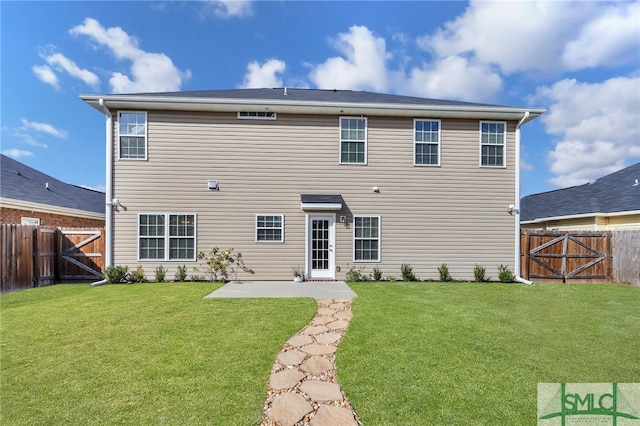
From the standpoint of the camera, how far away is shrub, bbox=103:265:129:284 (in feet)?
27.9

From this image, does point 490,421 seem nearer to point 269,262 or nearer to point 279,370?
point 279,370

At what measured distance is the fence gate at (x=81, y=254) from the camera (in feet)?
29.6

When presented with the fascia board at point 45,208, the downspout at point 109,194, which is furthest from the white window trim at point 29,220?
the downspout at point 109,194

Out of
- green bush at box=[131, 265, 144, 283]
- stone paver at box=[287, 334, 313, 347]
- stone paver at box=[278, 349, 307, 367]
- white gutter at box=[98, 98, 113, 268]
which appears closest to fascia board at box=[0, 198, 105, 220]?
white gutter at box=[98, 98, 113, 268]

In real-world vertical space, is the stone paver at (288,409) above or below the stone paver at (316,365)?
above

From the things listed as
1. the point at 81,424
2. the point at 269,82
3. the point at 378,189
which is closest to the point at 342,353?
the point at 81,424

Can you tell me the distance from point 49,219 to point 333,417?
48.0 ft

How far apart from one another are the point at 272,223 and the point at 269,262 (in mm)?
1236

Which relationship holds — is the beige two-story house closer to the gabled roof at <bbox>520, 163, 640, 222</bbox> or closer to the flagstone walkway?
the flagstone walkway

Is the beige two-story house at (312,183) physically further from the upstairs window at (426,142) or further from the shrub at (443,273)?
the shrub at (443,273)

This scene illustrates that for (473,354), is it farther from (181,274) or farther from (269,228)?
(181,274)

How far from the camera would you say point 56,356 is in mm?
3488

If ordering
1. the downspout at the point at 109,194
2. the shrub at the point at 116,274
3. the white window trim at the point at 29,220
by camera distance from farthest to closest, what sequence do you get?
1. the white window trim at the point at 29,220
2. the downspout at the point at 109,194
3. the shrub at the point at 116,274

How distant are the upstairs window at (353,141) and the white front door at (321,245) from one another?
198 centimetres
